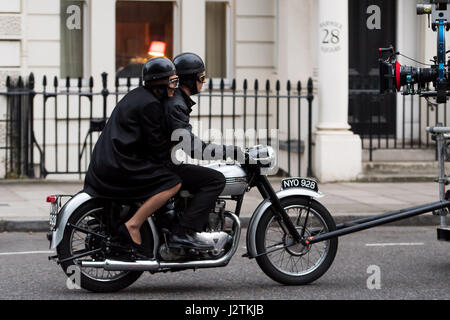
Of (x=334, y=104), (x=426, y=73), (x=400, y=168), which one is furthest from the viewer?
(x=400, y=168)

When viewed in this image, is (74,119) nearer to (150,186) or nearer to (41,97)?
(41,97)

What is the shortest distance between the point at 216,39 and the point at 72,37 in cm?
234

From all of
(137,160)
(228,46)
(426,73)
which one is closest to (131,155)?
(137,160)

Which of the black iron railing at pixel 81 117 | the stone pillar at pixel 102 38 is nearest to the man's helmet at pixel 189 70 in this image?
the black iron railing at pixel 81 117

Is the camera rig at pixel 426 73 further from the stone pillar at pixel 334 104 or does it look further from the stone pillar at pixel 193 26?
the stone pillar at pixel 193 26

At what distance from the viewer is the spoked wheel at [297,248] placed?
7.00 metres

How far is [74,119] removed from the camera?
577 inches

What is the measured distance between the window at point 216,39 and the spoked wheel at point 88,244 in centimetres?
916

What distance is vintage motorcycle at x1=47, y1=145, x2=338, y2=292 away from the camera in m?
6.69

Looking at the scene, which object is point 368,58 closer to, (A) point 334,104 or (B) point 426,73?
(A) point 334,104

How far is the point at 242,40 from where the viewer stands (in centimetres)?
1548

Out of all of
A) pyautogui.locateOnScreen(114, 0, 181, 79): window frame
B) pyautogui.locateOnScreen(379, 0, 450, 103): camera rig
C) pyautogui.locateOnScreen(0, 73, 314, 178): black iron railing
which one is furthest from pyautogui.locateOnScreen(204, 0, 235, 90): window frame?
pyautogui.locateOnScreen(379, 0, 450, 103): camera rig

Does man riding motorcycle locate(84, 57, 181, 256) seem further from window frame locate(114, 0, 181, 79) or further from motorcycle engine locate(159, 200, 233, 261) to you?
window frame locate(114, 0, 181, 79)

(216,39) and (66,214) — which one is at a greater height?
(216,39)
